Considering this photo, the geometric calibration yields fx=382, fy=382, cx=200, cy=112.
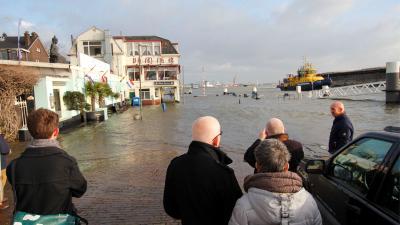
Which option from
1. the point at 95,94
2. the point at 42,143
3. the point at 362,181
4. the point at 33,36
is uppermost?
the point at 33,36

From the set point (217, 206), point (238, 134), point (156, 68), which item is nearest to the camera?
point (217, 206)

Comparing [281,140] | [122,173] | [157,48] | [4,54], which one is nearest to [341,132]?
[281,140]

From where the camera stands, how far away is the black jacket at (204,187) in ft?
9.18

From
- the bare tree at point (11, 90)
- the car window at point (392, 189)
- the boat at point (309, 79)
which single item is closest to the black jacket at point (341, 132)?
the car window at point (392, 189)

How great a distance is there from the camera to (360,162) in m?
3.64

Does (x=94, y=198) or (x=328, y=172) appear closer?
(x=328, y=172)

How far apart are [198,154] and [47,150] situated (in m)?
1.25

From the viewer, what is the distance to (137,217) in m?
5.81

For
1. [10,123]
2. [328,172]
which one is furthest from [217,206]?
[10,123]

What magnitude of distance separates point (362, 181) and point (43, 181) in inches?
107

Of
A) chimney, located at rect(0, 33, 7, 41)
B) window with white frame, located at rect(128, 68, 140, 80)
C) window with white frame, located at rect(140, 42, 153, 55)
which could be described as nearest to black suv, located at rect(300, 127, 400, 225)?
window with white frame, located at rect(140, 42, 153, 55)

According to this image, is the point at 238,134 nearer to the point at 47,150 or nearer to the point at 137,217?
the point at 137,217

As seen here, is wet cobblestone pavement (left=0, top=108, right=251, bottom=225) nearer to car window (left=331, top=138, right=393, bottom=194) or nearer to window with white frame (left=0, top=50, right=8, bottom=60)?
car window (left=331, top=138, right=393, bottom=194)

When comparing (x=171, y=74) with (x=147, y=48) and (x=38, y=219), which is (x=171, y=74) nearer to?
(x=147, y=48)
